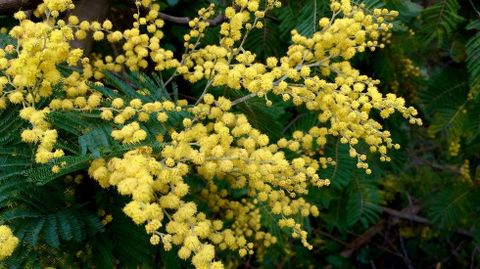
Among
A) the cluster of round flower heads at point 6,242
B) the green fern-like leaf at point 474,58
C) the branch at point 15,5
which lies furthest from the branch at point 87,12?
the green fern-like leaf at point 474,58

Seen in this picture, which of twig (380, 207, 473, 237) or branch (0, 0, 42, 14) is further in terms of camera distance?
twig (380, 207, 473, 237)

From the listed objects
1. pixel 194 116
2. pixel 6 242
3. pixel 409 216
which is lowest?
pixel 409 216

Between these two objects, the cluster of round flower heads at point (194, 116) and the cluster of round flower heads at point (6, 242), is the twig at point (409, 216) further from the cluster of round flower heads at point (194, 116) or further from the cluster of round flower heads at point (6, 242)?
the cluster of round flower heads at point (6, 242)

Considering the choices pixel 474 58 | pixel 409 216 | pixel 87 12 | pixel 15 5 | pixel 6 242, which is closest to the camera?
pixel 6 242

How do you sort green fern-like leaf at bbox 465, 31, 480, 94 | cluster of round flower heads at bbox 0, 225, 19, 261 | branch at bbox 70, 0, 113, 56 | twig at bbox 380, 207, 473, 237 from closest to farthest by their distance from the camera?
cluster of round flower heads at bbox 0, 225, 19, 261 → branch at bbox 70, 0, 113, 56 → green fern-like leaf at bbox 465, 31, 480, 94 → twig at bbox 380, 207, 473, 237

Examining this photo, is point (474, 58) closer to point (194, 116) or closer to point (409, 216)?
point (194, 116)

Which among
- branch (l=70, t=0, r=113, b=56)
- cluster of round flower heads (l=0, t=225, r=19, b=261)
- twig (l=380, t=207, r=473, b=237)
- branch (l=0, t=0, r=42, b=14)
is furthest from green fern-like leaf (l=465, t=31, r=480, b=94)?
twig (l=380, t=207, r=473, b=237)

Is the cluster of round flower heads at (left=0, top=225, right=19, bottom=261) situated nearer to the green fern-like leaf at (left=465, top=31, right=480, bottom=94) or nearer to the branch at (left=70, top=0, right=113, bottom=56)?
the branch at (left=70, top=0, right=113, bottom=56)

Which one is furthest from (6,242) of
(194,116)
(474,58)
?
(474,58)

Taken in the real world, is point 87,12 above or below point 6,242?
above

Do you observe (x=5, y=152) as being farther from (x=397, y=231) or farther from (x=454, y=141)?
(x=397, y=231)
